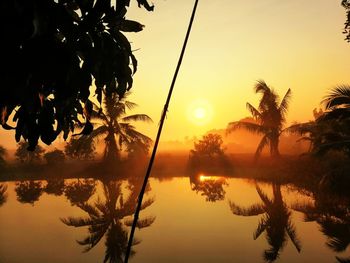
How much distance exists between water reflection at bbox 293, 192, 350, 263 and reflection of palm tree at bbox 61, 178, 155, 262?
4.54 meters

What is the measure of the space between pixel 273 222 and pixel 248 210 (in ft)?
5.87

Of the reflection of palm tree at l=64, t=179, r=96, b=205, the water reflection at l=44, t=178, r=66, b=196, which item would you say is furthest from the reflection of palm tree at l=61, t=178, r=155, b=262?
the water reflection at l=44, t=178, r=66, b=196

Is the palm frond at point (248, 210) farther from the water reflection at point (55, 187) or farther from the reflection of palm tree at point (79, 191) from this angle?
the water reflection at point (55, 187)

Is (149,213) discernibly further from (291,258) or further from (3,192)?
(3,192)

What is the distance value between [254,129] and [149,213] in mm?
14245

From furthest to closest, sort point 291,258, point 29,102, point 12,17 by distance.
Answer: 1. point 291,258
2. point 29,102
3. point 12,17

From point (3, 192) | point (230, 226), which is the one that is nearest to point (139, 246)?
point (230, 226)

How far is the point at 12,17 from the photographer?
1.91 meters

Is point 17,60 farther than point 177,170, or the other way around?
point 177,170

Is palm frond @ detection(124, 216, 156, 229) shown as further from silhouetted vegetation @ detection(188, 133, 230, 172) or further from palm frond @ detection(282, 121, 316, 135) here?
silhouetted vegetation @ detection(188, 133, 230, 172)

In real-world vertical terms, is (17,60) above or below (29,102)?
above

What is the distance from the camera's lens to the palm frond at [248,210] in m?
11.5

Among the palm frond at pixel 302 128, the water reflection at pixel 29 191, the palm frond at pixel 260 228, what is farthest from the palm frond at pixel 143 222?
the palm frond at pixel 302 128

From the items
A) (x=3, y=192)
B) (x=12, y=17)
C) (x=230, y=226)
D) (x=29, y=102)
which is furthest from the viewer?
(x=3, y=192)
